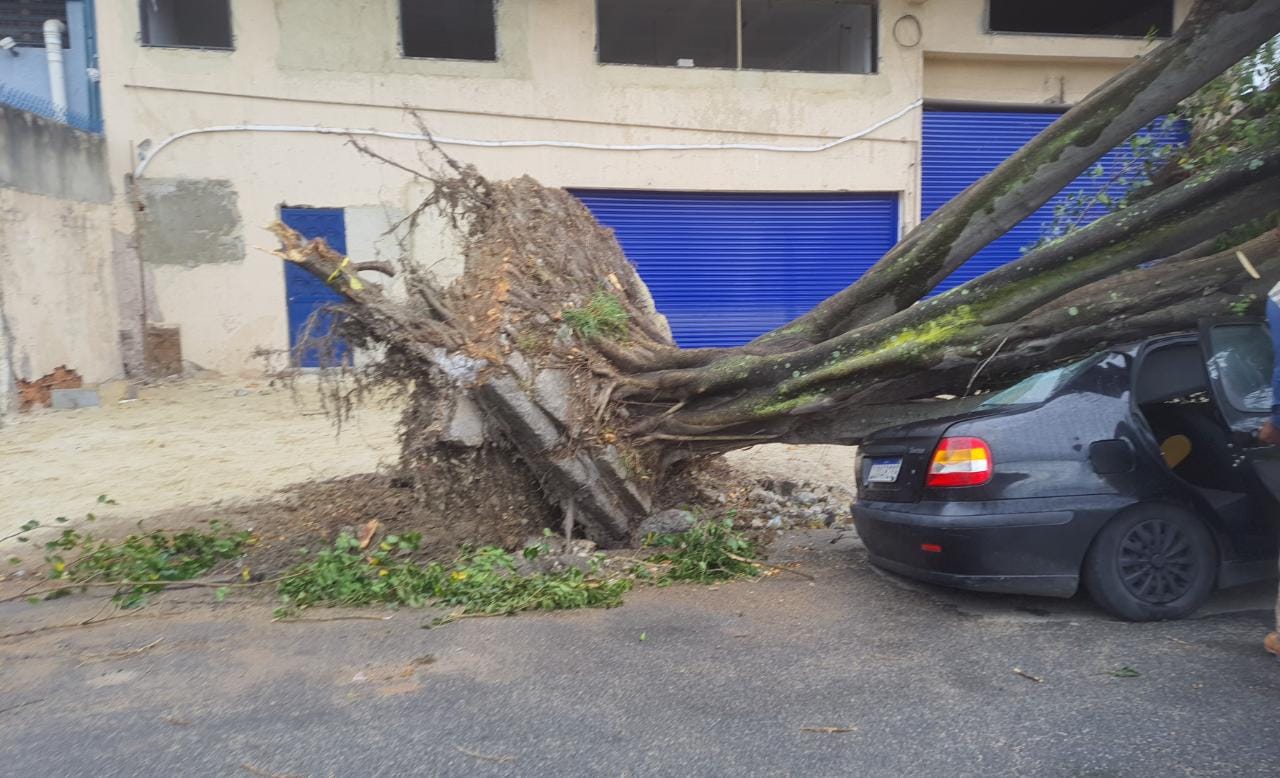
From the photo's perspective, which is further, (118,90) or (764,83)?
(764,83)

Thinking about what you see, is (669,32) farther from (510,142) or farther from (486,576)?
(486,576)

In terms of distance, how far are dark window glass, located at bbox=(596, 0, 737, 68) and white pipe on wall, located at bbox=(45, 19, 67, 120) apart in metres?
7.39

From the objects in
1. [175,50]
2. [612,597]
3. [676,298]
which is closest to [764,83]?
[676,298]

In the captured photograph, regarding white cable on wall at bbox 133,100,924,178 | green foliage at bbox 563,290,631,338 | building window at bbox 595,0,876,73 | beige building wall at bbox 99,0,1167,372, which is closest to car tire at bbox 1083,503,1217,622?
green foliage at bbox 563,290,631,338

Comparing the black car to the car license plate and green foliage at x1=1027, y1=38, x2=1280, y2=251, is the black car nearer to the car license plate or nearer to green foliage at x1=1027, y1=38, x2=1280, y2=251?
the car license plate

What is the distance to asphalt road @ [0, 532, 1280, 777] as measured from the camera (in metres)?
3.42

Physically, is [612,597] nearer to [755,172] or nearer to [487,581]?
[487,581]

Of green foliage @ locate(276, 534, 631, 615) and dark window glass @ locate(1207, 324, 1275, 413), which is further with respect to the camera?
green foliage @ locate(276, 534, 631, 615)

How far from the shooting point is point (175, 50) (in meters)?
12.5

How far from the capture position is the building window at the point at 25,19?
1384 centimetres

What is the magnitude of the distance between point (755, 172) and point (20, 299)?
31.5ft

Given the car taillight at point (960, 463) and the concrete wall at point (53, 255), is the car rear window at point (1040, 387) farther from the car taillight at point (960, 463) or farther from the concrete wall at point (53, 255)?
the concrete wall at point (53, 255)

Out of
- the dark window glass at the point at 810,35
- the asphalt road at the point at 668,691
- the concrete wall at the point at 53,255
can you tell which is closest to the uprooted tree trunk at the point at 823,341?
the asphalt road at the point at 668,691

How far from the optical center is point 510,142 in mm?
13250
